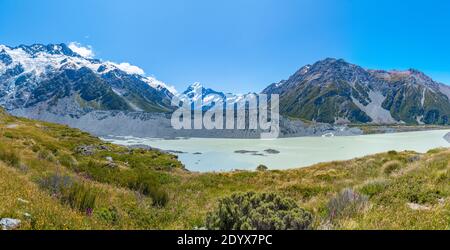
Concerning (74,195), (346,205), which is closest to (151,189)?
(74,195)

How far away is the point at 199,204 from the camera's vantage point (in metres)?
15.8

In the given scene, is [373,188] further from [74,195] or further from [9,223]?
[9,223]

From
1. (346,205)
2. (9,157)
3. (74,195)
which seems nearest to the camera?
(346,205)

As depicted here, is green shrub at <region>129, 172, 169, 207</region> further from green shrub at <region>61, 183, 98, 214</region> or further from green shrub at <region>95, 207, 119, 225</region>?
green shrub at <region>95, 207, 119, 225</region>

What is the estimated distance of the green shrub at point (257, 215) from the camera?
23.4 ft

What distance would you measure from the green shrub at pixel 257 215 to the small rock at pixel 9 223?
13.1ft

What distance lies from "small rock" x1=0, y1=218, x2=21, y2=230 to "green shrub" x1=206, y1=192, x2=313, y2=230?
399 cm

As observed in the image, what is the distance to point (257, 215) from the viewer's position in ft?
24.3

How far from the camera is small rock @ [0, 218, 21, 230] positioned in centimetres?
629

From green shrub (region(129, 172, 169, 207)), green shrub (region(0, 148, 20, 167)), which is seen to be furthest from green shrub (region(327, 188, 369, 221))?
green shrub (region(0, 148, 20, 167))

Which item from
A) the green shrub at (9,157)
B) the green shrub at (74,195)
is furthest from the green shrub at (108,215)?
the green shrub at (9,157)

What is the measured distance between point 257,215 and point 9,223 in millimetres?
4990
